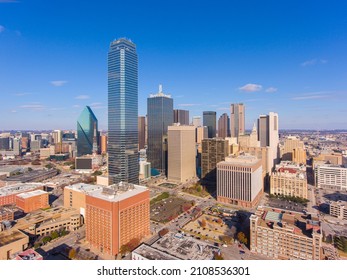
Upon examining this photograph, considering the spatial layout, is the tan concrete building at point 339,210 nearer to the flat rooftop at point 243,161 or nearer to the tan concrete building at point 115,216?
the flat rooftop at point 243,161

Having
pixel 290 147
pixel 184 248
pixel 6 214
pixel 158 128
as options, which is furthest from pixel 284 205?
pixel 6 214

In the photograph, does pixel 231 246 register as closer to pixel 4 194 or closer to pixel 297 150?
pixel 4 194

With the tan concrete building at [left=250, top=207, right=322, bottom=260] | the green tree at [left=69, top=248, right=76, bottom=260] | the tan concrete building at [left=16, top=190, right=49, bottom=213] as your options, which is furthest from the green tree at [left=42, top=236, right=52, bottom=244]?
the tan concrete building at [left=250, top=207, right=322, bottom=260]

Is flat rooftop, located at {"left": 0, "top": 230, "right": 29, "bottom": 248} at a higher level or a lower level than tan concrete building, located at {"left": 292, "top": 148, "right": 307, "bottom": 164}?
lower

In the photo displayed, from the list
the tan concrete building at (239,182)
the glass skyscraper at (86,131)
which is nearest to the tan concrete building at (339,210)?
the tan concrete building at (239,182)

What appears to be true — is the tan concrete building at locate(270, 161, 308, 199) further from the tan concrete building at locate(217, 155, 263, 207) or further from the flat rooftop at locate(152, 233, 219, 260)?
the flat rooftop at locate(152, 233, 219, 260)
